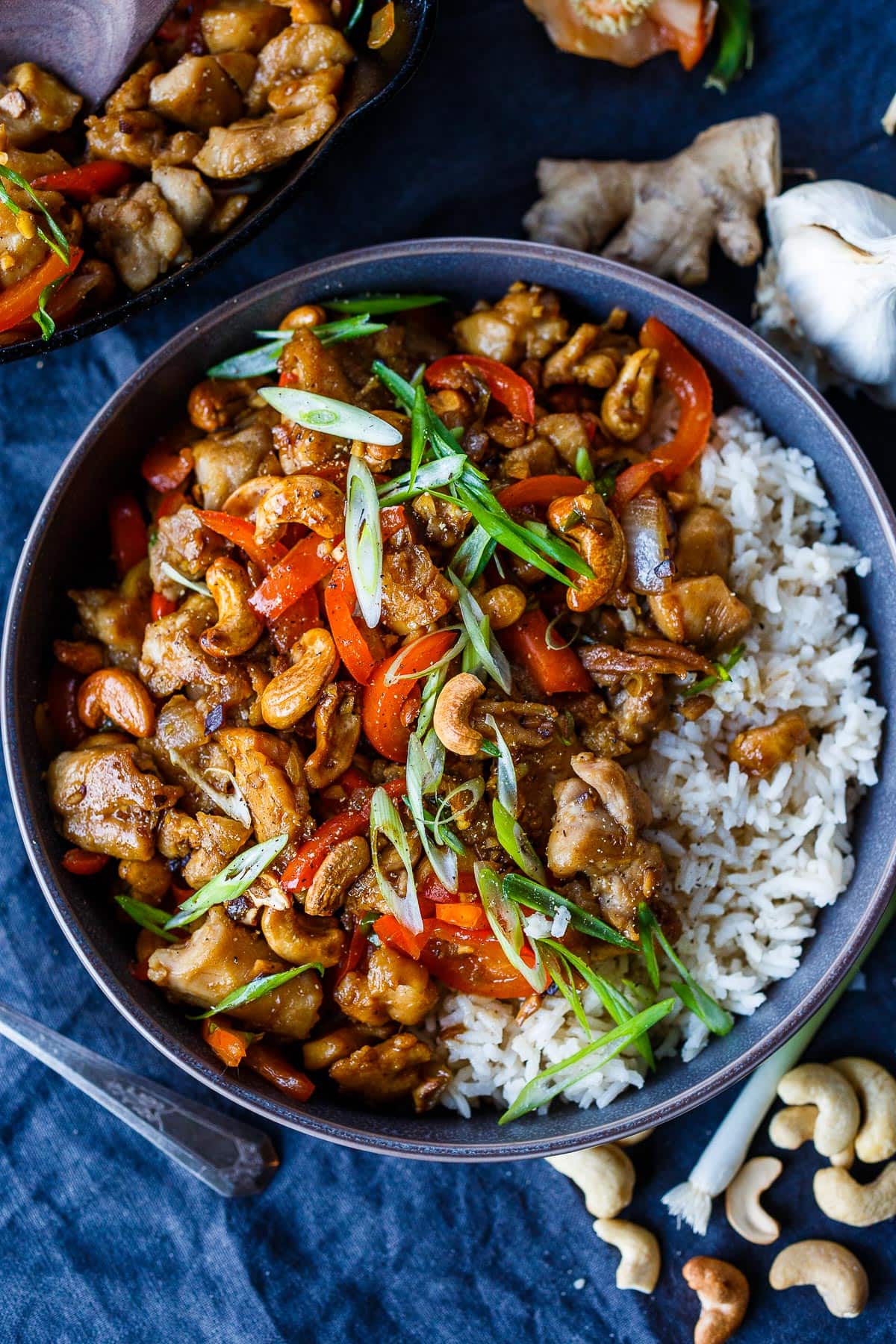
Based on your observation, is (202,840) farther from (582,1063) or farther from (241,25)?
(241,25)

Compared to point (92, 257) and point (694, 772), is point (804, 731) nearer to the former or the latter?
point (694, 772)

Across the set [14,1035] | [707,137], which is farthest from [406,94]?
[14,1035]

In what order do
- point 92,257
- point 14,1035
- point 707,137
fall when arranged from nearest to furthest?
point 92,257 → point 14,1035 → point 707,137

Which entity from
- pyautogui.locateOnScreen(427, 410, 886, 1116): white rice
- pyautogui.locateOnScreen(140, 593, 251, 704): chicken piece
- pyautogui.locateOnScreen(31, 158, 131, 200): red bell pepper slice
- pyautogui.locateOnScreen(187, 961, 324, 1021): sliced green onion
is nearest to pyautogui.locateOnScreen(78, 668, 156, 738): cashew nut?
pyautogui.locateOnScreen(140, 593, 251, 704): chicken piece

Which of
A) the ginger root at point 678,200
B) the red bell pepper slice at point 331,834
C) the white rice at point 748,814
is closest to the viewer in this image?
the red bell pepper slice at point 331,834

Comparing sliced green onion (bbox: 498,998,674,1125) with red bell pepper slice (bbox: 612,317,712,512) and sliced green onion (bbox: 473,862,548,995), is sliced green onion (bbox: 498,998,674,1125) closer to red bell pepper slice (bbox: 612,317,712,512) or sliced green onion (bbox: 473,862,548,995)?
sliced green onion (bbox: 473,862,548,995)

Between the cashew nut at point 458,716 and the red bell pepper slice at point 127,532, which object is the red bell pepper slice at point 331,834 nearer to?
the cashew nut at point 458,716

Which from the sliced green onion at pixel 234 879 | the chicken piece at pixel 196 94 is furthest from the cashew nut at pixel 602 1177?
the chicken piece at pixel 196 94

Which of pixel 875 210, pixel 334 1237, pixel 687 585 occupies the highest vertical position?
pixel 875 210
